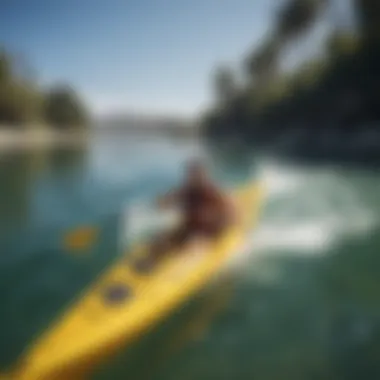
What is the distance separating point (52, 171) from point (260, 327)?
5.62m

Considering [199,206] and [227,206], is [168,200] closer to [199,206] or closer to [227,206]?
[199,206]

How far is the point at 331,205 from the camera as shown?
627cm

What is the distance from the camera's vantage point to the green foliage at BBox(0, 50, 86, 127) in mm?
4609

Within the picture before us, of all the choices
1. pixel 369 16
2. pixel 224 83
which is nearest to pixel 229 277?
pixel 224 83

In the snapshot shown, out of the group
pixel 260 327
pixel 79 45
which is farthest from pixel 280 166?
pixel 260 327

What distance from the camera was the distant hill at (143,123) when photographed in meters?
4.15

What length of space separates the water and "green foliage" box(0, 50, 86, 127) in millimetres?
520

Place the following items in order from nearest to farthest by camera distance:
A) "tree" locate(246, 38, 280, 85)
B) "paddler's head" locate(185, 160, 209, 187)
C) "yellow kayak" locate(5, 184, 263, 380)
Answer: "yellow kayak" locate(5, 184, 263, 380)
"paddler's head" locate(185, 160, 209, 187)
"tree" locate(246, 38, 280, 85)

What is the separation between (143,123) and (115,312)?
221 cm

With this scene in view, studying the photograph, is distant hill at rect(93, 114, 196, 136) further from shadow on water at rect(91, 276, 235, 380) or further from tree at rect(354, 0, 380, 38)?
tree at rect(354, 0, 380, 38)

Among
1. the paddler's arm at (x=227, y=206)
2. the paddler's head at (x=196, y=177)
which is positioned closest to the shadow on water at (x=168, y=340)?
the paddler's arm at (x=227, y=206)

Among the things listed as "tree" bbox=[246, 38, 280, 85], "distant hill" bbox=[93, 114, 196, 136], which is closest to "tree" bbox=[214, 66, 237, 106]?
"tree" bbox=[246, 38, 280, 85]

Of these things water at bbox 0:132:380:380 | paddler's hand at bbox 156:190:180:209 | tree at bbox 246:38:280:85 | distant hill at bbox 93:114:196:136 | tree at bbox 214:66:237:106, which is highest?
tree at bbox 246:38:280:85

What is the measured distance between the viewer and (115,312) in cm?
239
